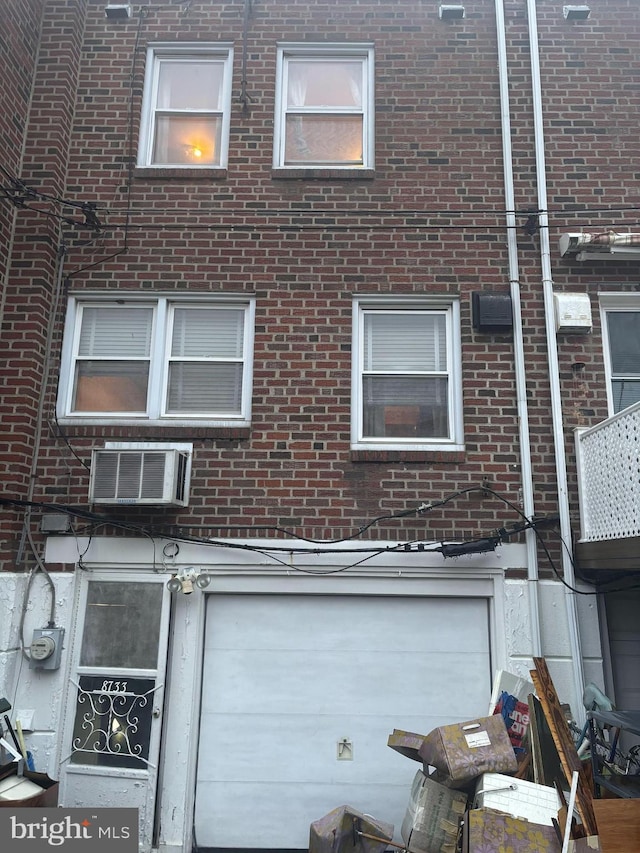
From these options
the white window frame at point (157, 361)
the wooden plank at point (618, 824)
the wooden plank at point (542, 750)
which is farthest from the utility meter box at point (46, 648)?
the wooden plank at point (618, 824)

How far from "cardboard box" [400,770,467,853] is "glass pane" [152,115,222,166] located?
6286mm

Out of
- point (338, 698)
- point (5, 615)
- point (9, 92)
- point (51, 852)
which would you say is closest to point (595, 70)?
point (9, 92)

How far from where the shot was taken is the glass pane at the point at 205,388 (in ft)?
21.8

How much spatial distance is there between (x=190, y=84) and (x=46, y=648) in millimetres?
6040

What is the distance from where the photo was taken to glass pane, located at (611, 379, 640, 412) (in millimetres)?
6469

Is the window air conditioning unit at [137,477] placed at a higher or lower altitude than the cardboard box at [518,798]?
higher

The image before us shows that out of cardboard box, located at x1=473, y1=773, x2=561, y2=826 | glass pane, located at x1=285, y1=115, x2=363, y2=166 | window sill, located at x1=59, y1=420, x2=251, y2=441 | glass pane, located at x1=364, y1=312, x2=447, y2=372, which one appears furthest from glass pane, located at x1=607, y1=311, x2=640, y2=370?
cardboard box, located at x1=473, y1=773, x2=561, y2=826

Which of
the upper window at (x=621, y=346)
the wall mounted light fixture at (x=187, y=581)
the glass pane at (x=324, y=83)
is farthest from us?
the glass pane at (x=324, y=83)

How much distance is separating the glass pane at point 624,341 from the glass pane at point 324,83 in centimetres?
358

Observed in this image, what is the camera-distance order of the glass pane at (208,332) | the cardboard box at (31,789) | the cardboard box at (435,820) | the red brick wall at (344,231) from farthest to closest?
the glass pane at (208,332)
the red brick wall at (344,231)
the cardboard box at (435,820)
the cardboard box at (31,789)

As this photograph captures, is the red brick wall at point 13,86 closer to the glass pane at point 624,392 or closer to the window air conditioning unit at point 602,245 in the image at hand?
the window air conditioning unit at point 602,245

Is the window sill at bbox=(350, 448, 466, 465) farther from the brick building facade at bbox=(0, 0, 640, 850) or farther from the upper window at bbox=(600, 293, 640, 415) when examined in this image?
the upper window at bbox=(600, 293, 640, 415)

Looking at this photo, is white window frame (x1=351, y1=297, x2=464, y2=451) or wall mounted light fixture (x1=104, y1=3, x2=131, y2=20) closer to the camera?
white window frame (x1=351, y1=297, x2=464, y2=451)

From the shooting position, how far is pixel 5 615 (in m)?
5.92
